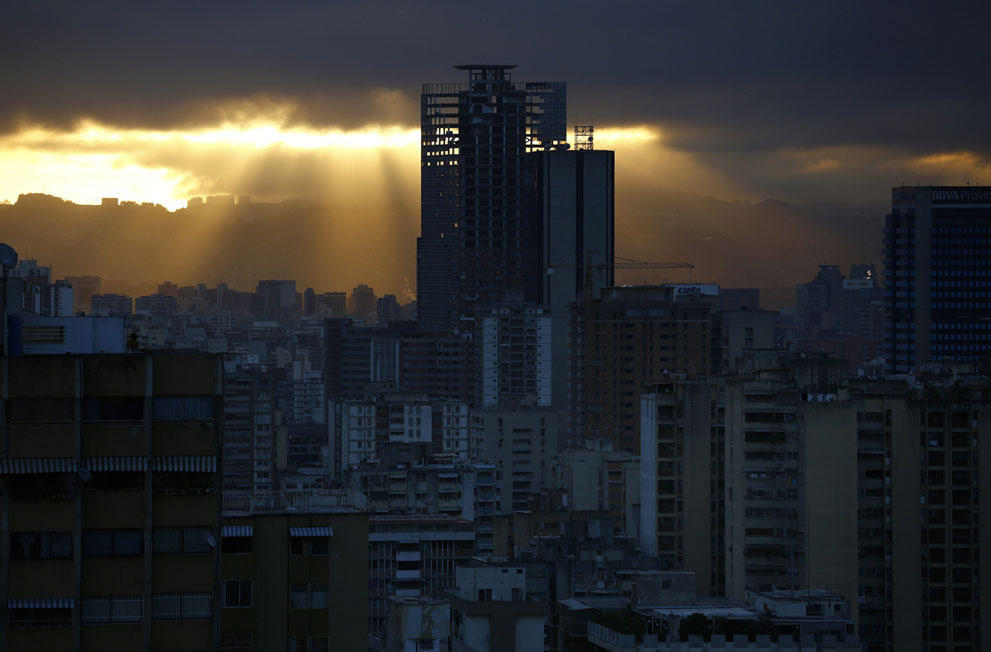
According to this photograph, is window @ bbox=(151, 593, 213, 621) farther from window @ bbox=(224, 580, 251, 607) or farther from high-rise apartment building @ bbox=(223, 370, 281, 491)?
high-rise apartment building @ bbox=(223, 370, 281, 491)

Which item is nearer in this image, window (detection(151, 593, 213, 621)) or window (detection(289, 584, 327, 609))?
window (detection(151, 593, 213, 621))

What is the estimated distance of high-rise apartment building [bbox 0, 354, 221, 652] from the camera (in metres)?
18.5

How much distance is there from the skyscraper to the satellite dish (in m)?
127

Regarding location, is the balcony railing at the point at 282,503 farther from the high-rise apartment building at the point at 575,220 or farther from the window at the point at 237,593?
the high-rise apartment building at the point at 575,220

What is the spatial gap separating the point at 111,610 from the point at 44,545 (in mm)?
891

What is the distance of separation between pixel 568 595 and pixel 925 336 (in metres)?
83.9

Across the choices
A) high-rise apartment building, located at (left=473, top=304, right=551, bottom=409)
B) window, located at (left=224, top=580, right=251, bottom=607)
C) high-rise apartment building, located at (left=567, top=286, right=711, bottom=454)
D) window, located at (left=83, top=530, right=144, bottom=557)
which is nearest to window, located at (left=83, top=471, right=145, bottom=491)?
window, located at (left=83, top=530, right=144, bottom=557)

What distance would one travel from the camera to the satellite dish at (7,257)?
20.1 metres

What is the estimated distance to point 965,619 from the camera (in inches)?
2046

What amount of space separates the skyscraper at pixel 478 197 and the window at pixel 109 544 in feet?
421

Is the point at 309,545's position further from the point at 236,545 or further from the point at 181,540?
the point at 181,540

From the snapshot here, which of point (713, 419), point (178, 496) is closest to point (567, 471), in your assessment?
point (713, 419)

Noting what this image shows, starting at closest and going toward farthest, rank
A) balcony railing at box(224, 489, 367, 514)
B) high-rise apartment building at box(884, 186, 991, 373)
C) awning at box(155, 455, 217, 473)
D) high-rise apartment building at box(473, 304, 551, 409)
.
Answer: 1. awning at box(155, 455, 217, 473)
2. balcony railing at box(224, 489, 367, 514)
3. high-rise apartment building at box(473, 304, 551, 409)
4. high-rise apartment building at box(884, 186, 991, 373)

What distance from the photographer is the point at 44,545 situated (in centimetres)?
1870
